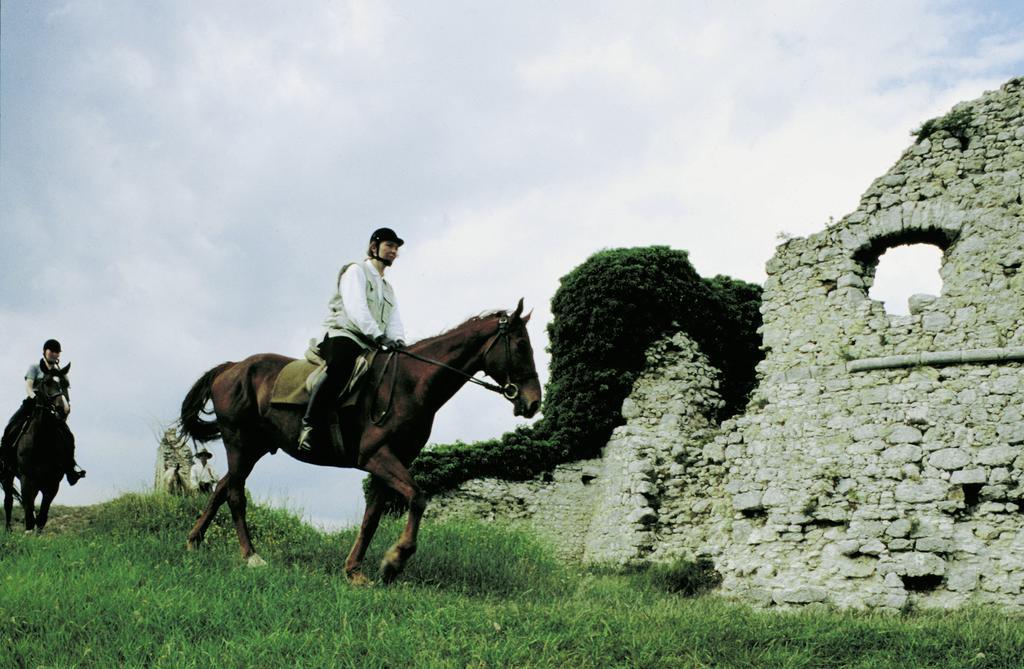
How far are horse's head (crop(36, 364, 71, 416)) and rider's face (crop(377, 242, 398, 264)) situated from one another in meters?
5.88

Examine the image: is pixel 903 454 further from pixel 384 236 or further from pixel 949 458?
pixel 384 236

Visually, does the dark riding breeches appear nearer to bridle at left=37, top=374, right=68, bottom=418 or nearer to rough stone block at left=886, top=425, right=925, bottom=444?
bridle at left=37, top=374, right=68, bottom=418

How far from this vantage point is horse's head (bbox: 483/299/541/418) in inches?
292

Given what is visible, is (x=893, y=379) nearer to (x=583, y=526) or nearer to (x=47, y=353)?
(x=583, y=526)

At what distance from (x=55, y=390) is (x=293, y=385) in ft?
16.5

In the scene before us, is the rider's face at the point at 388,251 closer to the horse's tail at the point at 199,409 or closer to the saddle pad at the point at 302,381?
the saddle pad at the point at 302,381

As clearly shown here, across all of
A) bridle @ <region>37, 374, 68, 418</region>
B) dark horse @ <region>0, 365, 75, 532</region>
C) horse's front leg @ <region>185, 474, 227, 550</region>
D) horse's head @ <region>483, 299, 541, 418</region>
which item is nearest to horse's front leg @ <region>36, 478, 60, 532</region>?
dark horse @ <region>0, 365, 75, 532</region>

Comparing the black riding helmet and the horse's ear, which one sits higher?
the black riding helmet

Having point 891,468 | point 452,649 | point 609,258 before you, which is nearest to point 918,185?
point 891,468

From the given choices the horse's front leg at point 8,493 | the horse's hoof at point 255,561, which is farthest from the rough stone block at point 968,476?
the horse's front leg at point 8,493

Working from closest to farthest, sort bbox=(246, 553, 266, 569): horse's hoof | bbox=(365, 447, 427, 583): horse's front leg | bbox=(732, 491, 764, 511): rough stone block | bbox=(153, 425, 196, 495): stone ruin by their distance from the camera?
bbox=(365, 447, 427, 583): horse's front leg < bbox=(246, 553, 266, 569): horse's hoof < bbox=(732, 491, 764, 511): rough stone block < bbox=(153, 425, 196, 495): stone ruin

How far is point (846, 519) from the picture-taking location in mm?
10828

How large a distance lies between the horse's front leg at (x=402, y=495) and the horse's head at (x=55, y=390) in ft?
19.5

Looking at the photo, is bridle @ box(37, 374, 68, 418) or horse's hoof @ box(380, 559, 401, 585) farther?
bridle @ box(37, 374, 68, 418)
